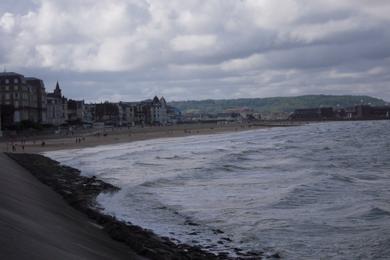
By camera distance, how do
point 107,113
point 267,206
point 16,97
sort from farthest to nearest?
point 107,113, point 16,97, point 267,206

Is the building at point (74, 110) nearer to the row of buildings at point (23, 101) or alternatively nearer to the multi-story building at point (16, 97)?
the row of buildings at point (23, 101)

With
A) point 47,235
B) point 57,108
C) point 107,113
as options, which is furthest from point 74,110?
point 47,235

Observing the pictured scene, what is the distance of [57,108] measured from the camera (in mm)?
141250

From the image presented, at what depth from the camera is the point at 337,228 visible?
1744 cm

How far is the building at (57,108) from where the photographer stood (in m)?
135

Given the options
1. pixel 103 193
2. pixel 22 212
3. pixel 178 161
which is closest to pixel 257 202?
pixel 103 193

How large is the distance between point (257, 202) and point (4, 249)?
1512 centimetres

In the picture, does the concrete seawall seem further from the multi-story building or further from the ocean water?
the multi-story building

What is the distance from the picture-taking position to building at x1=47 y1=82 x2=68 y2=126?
134750 mm

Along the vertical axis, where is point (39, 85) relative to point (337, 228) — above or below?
above

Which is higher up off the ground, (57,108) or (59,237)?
(57,108)

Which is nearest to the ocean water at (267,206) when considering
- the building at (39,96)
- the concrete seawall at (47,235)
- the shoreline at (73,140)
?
the concrete seawall at (47,235)

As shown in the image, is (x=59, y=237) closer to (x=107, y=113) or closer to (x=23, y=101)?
(x=23, y=101)

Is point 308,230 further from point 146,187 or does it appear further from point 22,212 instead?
point 146,187
